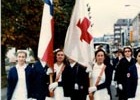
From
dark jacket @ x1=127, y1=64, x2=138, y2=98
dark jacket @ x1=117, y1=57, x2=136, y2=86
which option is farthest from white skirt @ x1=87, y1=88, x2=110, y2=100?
dark jacket @ x1=117, y1=57, x2=136, y2=86

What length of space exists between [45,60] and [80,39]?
125 cm

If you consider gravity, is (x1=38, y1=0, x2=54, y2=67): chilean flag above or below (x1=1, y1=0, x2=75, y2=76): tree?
below

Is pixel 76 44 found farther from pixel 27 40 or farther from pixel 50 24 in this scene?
pixel 27 40

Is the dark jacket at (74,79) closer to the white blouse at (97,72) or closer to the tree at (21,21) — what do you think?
the white blouse at (97,72)

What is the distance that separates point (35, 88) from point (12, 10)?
26.5 m

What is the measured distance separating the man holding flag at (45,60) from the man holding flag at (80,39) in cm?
84

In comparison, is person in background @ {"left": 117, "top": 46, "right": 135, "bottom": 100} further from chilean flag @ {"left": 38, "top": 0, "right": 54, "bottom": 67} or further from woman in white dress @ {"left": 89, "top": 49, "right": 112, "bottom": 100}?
chilean flag @ {"left": 38, "top": 0, "right": 54, "bottom": 67}

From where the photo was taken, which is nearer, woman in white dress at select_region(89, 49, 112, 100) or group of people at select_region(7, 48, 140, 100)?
group of people at select_region(7, 48, 140, 100)

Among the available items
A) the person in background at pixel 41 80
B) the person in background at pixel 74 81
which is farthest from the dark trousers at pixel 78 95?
the person in background at pixel 41 80

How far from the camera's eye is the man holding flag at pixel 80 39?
39.6ft

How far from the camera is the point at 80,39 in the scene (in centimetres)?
1220

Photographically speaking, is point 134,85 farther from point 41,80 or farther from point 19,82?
point 19,82

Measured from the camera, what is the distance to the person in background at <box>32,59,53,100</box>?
1102cm

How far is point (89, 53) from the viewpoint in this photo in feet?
39.7
